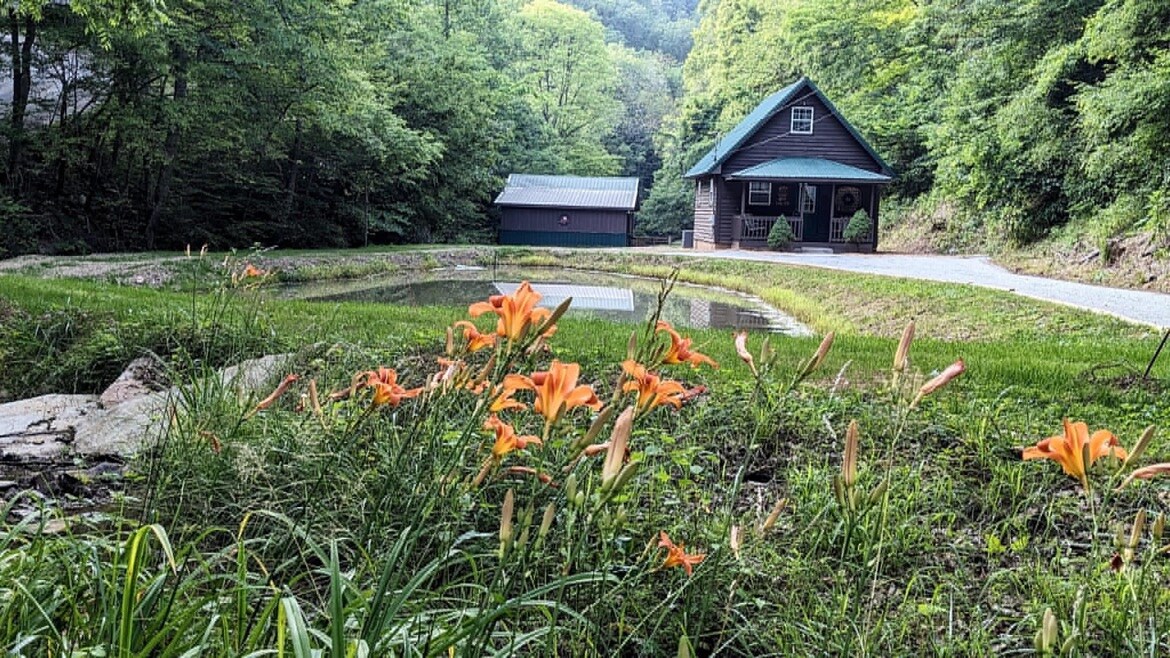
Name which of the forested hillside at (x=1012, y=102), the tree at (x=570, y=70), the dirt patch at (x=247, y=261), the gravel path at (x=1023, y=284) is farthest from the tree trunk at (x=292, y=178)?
the tree at (x=570, y=70)

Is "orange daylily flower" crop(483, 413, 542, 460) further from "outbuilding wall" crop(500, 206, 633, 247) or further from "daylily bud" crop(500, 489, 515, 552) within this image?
"outbuilding wall" crop(500, 206, 633, 247)

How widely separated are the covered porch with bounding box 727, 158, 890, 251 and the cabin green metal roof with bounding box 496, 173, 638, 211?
22.1 ft

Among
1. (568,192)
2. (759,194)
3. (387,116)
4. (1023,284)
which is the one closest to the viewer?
(1023,284)

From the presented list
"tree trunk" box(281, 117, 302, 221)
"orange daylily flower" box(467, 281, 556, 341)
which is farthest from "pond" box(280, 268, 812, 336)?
"orange daylily flower" box(467, 281, 556, 341)

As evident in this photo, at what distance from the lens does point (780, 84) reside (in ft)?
123

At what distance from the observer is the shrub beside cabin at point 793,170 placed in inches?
967

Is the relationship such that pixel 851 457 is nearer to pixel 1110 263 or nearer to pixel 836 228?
pixel 1110 263

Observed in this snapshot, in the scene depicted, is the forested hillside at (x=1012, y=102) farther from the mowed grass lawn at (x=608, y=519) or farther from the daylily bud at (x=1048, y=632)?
the daylily bud at (x=1048, y=632)

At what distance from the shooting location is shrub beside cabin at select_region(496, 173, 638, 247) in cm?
3127

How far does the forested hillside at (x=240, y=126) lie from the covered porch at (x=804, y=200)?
8637 millimetres

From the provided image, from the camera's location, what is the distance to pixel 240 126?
17078 mm

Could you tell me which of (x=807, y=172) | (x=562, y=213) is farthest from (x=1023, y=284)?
(x=562, y=213)

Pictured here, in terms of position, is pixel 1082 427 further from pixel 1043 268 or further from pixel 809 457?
pixel 1043 268

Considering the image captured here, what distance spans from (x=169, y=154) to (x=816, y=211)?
17.8m
